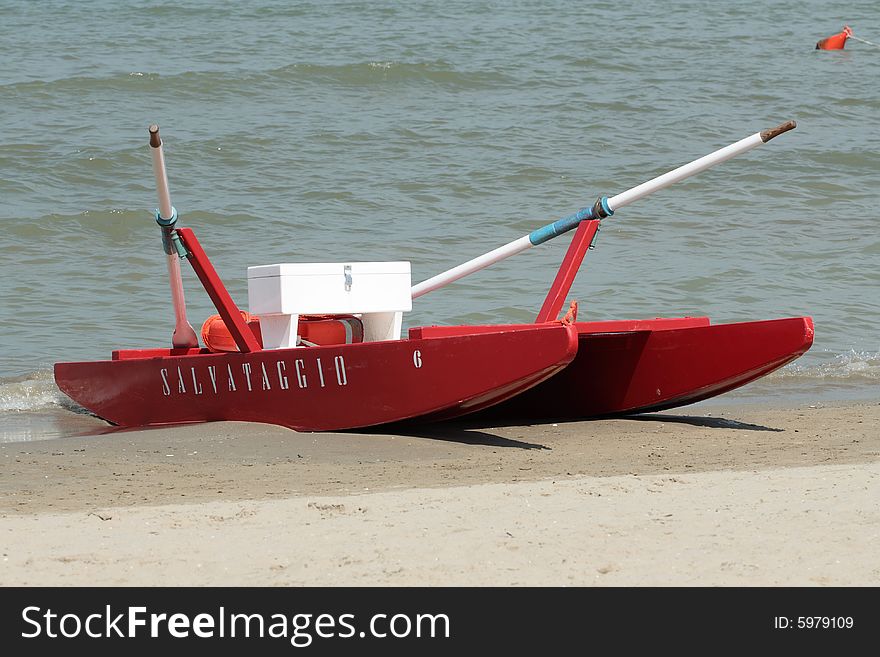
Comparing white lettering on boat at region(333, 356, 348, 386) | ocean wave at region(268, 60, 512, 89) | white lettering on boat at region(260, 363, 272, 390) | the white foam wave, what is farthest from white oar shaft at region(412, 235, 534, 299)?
ocean wave at region(268, 60, 512, 89)

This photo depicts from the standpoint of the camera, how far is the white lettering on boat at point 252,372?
7.32m

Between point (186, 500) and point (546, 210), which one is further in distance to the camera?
point (546, 210)

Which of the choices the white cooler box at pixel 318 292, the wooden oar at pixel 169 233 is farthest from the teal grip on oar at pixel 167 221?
the white cooler box at pixel 318 292

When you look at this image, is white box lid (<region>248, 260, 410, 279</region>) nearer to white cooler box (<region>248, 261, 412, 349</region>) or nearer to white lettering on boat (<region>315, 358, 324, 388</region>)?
white cooler box (<region>248, 261, 412, 349</region>)

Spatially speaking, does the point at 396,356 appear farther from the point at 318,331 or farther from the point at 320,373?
the point at 318,331

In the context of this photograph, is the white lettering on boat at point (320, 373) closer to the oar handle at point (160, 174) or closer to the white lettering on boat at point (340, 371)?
the white lettering on boat at point (340, 371)

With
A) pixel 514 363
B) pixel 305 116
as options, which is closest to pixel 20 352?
pixel 514 363

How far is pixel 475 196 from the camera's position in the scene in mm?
16406

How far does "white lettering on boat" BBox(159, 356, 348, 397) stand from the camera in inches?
288

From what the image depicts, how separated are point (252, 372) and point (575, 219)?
221 cm
